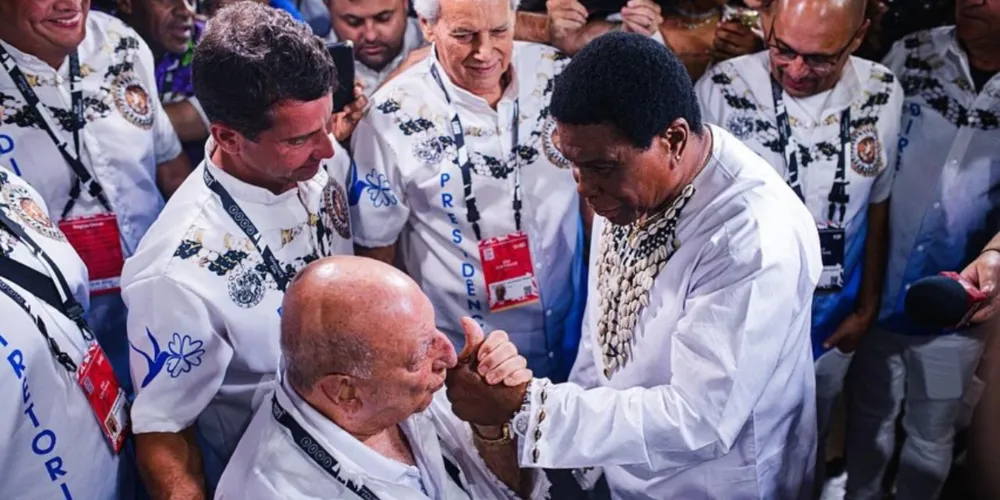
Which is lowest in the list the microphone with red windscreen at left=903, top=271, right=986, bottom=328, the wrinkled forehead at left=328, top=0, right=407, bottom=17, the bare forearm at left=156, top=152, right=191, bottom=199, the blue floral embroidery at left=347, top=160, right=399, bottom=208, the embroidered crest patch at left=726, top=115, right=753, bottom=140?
the bare forearm at left=156, top=152, right=191, bottom=199

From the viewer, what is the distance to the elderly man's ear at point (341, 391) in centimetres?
179

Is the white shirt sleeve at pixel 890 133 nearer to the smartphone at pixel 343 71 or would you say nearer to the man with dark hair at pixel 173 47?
the smartphone at pixel 343 71

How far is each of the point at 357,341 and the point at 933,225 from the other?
2344 millimetres

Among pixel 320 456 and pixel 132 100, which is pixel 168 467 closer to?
pixel 320 456

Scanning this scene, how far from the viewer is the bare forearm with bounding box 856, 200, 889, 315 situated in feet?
10.8

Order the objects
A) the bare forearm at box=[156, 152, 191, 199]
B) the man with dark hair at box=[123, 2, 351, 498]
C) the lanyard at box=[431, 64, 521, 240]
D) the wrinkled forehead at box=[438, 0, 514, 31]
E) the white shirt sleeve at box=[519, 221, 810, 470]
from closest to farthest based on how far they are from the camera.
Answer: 1. the white shirt sleeve at box=[519, 221, 810, 470]
2. the man with dark hair at box=[123, 2, 351, 498]
3. the wrinkled forehead at box=[438, 0, 514, 31]
4. the lanyard at box=[431, 64, 521, 240]
5. the bare forearm at box=[156, 152, 191, 199]

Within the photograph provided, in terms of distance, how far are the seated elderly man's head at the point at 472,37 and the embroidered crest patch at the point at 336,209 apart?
0.54 meters

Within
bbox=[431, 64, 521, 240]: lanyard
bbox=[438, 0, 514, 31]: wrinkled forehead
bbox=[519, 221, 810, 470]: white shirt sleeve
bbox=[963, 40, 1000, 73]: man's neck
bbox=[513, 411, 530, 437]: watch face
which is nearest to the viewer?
bbox=[519, 221, 810, 470]: white shirt sleeve

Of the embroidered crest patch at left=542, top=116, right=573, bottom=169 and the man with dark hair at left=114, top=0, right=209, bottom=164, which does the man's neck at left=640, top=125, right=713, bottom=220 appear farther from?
the man with dark hair at left=114, top=0, right=209, bottom=164

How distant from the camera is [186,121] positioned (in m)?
3.31

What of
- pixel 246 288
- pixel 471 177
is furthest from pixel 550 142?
pixel 246 288

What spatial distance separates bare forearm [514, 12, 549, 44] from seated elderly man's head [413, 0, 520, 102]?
0.49 meters

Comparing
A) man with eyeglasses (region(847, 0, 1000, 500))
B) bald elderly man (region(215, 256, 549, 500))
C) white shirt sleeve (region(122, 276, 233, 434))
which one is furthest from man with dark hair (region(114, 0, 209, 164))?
man with eyeglasses (region(847, 0, 1000, 500))

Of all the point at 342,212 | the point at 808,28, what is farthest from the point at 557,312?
the point at 808,28
